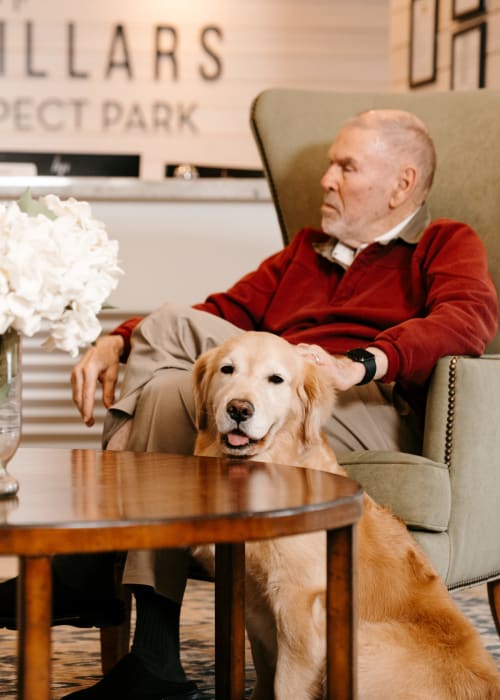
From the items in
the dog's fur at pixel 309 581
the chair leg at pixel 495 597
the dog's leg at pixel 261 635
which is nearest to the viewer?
the dog's fur at pixel 309 581

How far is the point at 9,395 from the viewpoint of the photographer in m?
1.32

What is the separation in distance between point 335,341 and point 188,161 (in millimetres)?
4487

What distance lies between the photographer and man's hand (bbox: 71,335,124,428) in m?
2.18

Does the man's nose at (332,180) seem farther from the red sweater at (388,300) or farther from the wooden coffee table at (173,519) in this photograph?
the wooden coffee table at (173,519)

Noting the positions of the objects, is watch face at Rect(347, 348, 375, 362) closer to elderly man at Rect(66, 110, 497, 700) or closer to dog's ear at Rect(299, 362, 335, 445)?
elderly man at Rect(66, 110, 497, 700)

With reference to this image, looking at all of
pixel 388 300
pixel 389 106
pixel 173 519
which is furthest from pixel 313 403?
pixel 389 106

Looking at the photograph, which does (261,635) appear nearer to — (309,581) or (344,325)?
(309,581)

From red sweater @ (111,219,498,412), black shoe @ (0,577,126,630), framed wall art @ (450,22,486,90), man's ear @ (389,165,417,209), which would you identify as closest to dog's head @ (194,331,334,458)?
red sweater @ (111,219,498,412)

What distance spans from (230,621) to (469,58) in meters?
3.37

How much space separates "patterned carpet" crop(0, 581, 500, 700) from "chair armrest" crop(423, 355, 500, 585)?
1.17 feet

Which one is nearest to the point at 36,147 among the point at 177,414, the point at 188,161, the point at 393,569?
the point at 188,161

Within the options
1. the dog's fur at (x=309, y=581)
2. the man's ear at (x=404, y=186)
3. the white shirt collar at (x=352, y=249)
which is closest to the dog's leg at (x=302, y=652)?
the dog's fur at (x=309, y=581)

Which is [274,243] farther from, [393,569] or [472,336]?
[393,569]

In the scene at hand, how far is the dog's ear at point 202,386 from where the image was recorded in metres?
1.93
